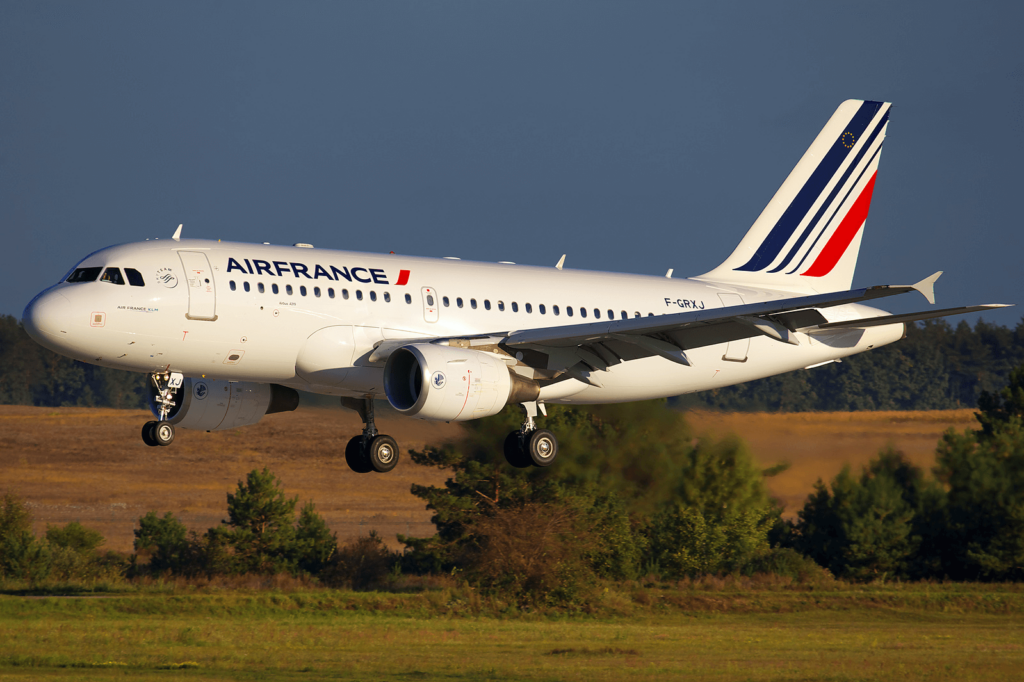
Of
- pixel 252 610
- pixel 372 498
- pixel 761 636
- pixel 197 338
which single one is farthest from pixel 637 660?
pixel 197 338

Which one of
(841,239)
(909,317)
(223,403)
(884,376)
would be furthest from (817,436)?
(884,376)

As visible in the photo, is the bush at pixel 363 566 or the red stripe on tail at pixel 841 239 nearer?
the red stripe on tail at pixel 841 239

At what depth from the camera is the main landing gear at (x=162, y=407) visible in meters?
26.8

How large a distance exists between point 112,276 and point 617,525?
42.9 m

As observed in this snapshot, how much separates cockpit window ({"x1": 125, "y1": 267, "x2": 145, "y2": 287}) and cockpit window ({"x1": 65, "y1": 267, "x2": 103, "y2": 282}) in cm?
63

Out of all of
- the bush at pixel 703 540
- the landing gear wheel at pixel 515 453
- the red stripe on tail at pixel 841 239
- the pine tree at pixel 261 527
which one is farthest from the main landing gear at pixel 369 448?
the pine tree at pixel 261 527

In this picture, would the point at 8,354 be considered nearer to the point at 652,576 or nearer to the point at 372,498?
the point at 372,498

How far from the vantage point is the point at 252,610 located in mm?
68062

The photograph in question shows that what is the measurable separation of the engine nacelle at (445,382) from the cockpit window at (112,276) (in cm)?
578

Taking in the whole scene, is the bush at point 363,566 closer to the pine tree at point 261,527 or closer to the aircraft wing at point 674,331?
the pine tree at point 261,527

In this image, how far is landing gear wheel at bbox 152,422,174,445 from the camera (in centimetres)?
2668

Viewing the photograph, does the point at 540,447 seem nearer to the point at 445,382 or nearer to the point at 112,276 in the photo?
the point at 445,382

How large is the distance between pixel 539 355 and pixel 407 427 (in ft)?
17.2

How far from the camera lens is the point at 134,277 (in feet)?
83.0
